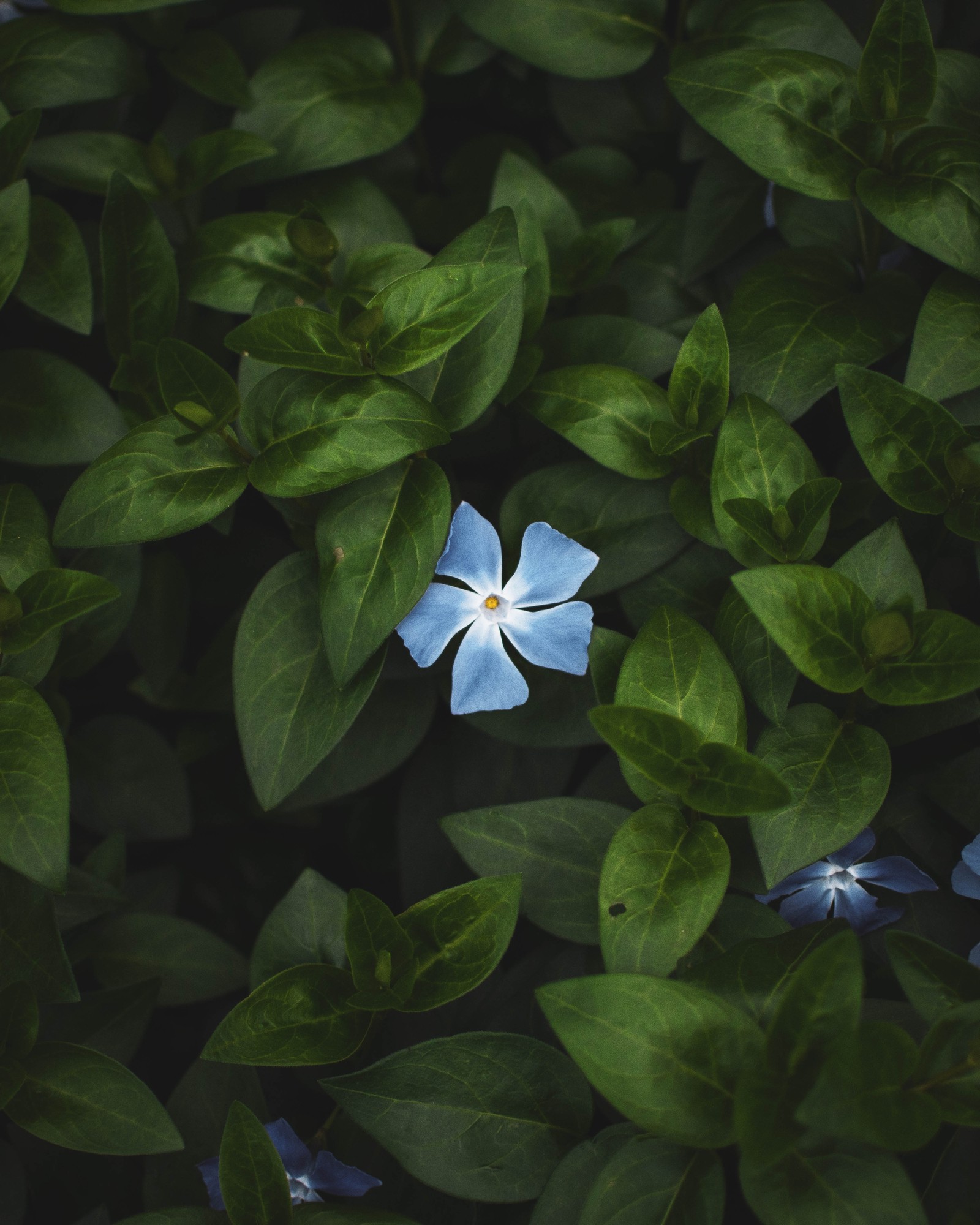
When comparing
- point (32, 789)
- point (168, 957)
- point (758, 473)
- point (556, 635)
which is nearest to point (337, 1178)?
point (168, 957)

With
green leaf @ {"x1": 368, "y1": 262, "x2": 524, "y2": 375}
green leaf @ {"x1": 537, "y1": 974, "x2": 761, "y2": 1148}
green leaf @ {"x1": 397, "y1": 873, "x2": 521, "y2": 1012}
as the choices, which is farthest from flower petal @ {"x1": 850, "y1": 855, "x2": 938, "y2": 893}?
green leaf @ {"x1": 368, "y1": 262, "x2": 524, "y2": 375}

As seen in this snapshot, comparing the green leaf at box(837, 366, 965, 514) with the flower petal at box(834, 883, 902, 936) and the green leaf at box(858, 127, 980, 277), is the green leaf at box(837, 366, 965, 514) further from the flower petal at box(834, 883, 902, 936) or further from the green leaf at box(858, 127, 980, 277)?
the flower petal at box(834, 883, 902, 936)

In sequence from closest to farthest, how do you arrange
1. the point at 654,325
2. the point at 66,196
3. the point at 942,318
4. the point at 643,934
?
the point at 643,934 → the point at 942,318 → the point at 654,325 → the point at 66,196

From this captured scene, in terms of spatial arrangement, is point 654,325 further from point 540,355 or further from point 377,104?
point 377,104

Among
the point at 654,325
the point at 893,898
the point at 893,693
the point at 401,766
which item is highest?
the point at 654,325

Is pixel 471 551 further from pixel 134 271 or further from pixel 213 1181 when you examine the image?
pixel 213 1181

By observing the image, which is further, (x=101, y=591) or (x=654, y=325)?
(x=654, y=325)

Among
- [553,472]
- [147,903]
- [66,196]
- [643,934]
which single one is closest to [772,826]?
[643,934]

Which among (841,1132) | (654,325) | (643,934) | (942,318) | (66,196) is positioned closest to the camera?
(841,1132)
